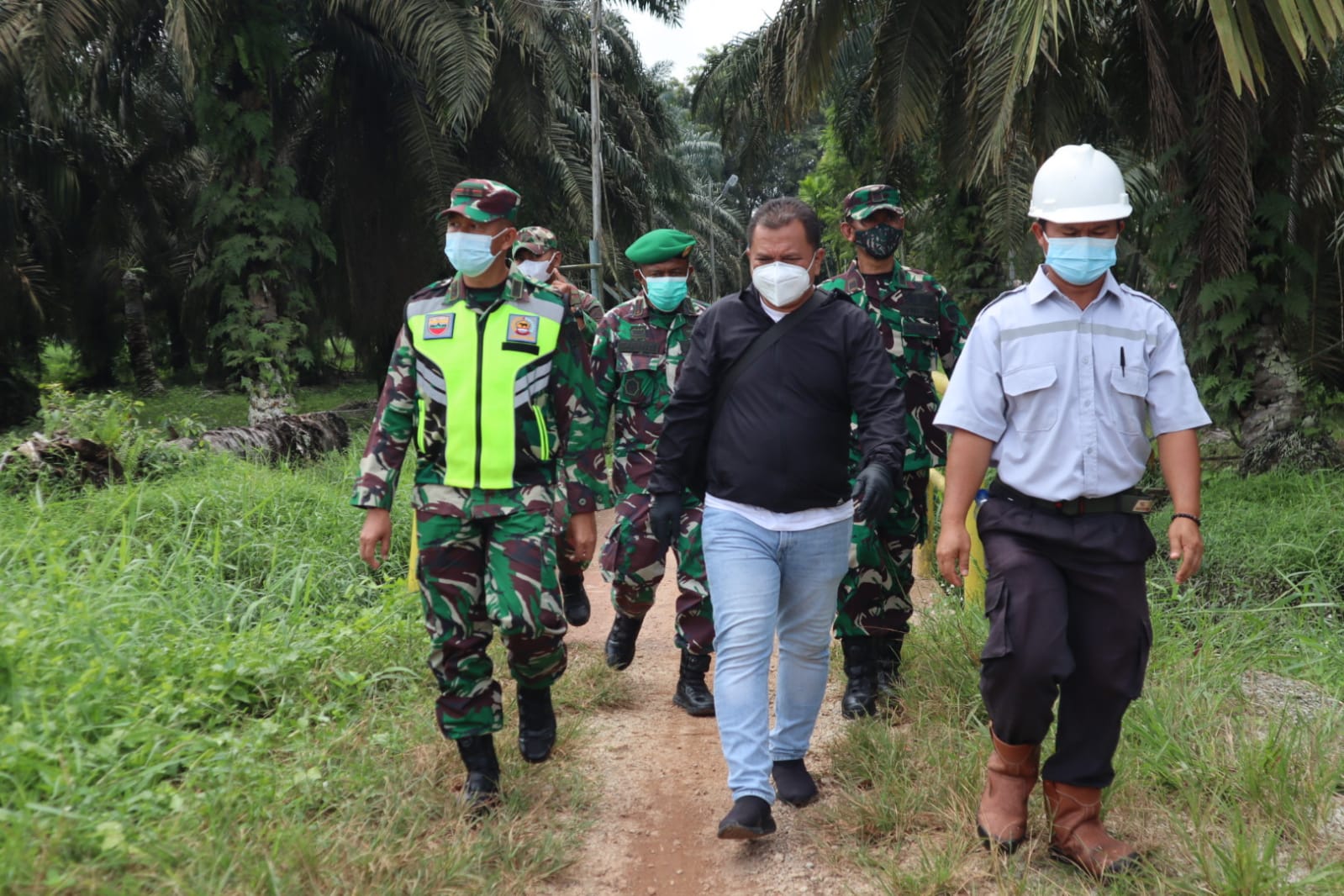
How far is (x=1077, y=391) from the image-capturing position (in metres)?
3.23

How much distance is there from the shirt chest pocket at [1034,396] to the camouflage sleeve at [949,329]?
165 cm

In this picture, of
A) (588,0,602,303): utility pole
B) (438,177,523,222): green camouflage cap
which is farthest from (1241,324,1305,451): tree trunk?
(588,0,602,303): utility pole

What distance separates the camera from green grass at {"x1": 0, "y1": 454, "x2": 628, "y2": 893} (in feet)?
10.0

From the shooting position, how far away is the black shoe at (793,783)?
383 centimetres

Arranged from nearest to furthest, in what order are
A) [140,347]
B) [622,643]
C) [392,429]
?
[392,429] → [622,643] → [140,347]

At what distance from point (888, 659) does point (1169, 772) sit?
1.45 meters

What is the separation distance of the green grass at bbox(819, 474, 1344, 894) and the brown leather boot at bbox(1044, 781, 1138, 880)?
53 millimetres

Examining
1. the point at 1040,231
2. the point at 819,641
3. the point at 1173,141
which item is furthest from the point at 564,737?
the point at 1173,141

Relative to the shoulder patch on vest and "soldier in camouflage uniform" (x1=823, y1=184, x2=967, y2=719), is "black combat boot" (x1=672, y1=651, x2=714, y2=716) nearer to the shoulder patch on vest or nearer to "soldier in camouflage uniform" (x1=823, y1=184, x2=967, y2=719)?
"soldier in camouflage uniform" (x1=823, y1=184, x2=967, y2=719)

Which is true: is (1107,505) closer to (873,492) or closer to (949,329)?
(873,492)

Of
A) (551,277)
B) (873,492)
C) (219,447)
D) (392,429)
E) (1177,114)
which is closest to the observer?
(873,492)

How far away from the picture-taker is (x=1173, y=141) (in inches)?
320

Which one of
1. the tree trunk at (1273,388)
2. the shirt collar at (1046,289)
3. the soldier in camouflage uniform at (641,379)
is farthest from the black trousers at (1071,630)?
the tree trunk at (1273,388)

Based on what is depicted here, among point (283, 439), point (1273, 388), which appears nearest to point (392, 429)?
point (1273, 388)
